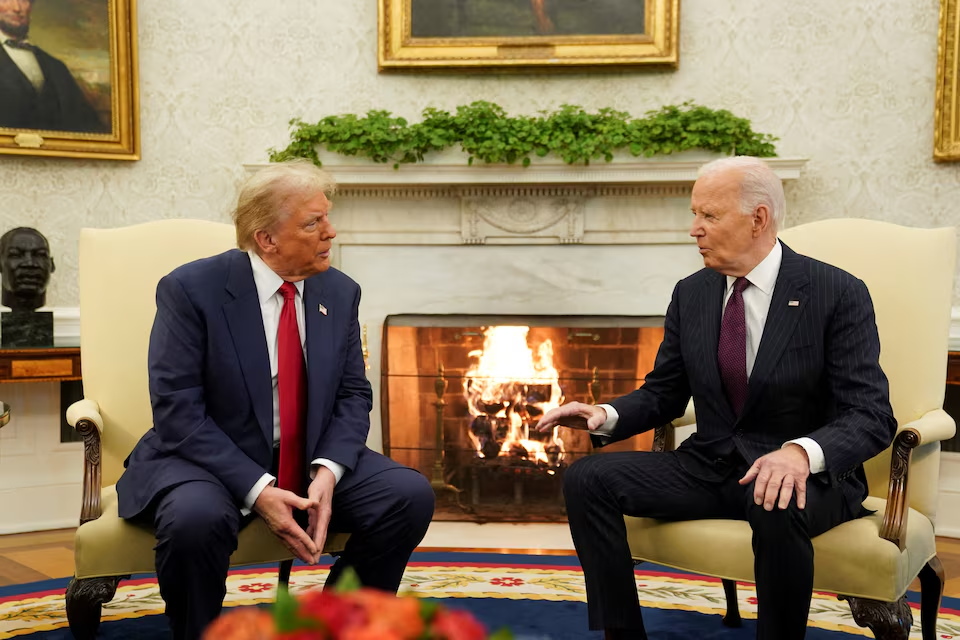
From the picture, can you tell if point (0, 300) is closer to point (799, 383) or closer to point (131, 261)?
point (131, 261)

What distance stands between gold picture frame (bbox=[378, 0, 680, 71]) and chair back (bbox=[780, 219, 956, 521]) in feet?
7.04

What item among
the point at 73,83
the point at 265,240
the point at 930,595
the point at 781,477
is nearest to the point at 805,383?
the point at 781,477

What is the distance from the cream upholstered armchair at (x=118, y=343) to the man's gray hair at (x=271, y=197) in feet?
1.73

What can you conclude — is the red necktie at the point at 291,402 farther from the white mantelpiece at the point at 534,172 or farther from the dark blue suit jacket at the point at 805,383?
the white mantelpiece at the point at 534,172

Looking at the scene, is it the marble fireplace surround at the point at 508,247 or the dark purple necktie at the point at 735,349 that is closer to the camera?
the dark purple necktie at the point at 735,349

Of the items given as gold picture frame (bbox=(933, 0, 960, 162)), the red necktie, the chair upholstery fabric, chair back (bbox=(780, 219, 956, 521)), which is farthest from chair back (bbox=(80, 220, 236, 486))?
gold picture frame (bbox=(933, 0, 960, 162))

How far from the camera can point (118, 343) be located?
112 inches

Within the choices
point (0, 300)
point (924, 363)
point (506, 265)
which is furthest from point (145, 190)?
point (924, 363)

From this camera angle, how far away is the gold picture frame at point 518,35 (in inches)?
182

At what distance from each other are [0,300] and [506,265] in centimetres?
243

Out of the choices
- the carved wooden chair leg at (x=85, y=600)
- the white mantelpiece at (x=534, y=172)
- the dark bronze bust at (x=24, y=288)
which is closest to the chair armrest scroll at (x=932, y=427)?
the white mantelpiece at (x=534, y=172)

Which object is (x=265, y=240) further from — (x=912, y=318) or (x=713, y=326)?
(x=912, y=318)

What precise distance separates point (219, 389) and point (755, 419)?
143 cm

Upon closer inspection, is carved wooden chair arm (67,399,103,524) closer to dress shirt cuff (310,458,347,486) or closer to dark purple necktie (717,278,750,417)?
dress shirt cuff (310,458,347,486)
